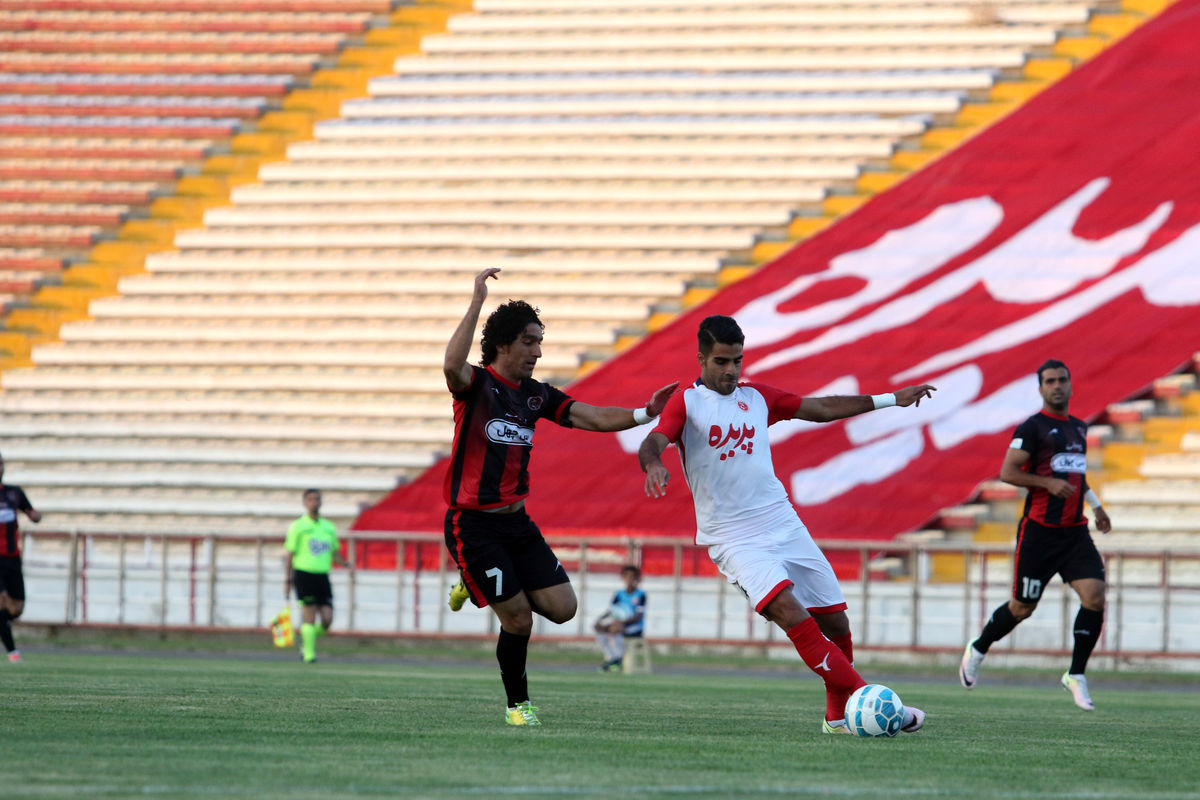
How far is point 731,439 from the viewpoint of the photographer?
7977mm

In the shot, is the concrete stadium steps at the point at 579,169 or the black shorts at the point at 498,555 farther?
the concrete stadium steps at the point at 579,169

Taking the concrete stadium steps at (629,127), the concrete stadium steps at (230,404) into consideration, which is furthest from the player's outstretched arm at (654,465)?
the concrete stadium steps at (629,127)

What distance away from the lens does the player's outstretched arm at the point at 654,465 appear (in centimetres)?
709

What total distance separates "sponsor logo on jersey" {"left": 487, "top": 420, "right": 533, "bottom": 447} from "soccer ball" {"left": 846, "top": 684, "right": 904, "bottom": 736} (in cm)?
190

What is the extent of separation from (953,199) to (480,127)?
7329 mm

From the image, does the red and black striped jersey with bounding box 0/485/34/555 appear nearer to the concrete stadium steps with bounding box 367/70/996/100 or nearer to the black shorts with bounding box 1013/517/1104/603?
the black shorts with bounding box 1013/517/1104/603

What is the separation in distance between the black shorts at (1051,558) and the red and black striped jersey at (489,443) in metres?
4.35

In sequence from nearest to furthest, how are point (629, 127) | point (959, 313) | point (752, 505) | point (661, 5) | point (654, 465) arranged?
point (654, 465) < point (752, 505) < point (959, 313) < point (629, 127) < point (661, 5)

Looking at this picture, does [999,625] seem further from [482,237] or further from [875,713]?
[482,237]

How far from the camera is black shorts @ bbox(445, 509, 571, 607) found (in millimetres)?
8008

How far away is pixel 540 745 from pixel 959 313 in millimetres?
16259

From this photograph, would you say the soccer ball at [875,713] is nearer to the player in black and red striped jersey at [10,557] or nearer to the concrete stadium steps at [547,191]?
the player in black and red striped jersey at [10,557]

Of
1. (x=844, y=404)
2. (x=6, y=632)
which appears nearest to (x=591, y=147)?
(x=6, y=632)

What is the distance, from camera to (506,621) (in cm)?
811
